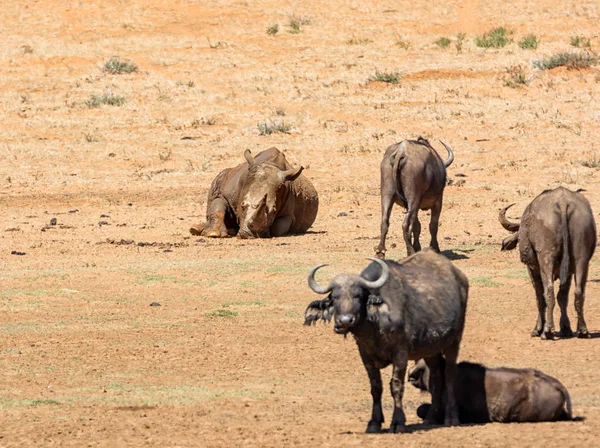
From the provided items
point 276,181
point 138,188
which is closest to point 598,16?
point 138,188

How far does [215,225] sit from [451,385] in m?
12.0

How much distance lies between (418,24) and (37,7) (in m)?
13.3

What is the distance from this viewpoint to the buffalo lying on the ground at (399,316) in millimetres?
8469

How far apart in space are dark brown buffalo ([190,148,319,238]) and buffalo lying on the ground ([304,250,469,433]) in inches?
428

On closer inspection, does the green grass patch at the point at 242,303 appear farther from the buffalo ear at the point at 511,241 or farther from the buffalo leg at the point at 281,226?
the buffalo leg at the point at 281,226

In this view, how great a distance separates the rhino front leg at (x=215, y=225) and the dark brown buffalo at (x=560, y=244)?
354 inches

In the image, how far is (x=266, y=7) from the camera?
44.9 m

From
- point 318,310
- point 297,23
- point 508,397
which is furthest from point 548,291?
point 297,23

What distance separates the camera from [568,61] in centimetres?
3469

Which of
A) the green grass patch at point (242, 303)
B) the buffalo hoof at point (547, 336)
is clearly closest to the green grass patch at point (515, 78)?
the green grass patch at point (242, 303)

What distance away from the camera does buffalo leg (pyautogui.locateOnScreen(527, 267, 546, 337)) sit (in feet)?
40.8

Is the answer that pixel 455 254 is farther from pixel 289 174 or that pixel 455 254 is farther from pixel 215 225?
pixel 215 225

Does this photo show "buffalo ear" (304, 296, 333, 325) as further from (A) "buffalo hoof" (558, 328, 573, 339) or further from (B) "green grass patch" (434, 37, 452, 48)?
(B) "green grass patch" (434, 37, 452, 48)

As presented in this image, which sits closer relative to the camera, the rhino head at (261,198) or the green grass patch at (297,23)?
the rhino head at (261,198)
